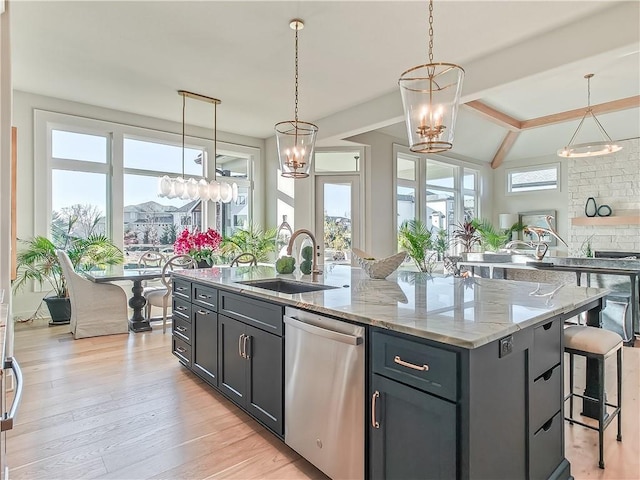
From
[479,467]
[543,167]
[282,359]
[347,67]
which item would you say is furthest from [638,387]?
[543,167]

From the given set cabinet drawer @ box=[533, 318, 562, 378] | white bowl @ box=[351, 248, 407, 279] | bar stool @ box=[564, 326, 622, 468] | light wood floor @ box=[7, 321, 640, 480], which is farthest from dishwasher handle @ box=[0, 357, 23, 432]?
bar stool @ box=[564, 326, 622, 468]

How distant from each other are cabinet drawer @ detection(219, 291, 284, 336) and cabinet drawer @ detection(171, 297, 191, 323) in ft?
2.02

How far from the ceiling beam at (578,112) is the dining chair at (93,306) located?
7.78 meters

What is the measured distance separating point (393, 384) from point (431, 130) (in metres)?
1.51

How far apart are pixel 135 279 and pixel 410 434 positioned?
381 cm

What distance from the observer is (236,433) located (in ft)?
7.25

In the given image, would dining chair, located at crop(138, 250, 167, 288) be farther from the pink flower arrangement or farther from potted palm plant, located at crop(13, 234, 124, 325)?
the pink flower arrangement

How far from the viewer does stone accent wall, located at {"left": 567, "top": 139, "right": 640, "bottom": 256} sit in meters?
7.45

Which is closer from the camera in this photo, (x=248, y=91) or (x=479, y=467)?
(x=479, y=467)

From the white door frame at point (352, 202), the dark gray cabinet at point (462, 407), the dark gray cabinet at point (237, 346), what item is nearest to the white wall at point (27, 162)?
the dark gray cabinet at point (237, 346)

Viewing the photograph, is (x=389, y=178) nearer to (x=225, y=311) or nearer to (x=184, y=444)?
(x=225, y=311)

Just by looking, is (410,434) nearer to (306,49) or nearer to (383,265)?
(383,265)

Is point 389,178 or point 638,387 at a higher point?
point 389,178

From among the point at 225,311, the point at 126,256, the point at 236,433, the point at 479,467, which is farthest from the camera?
the point at 126,256
